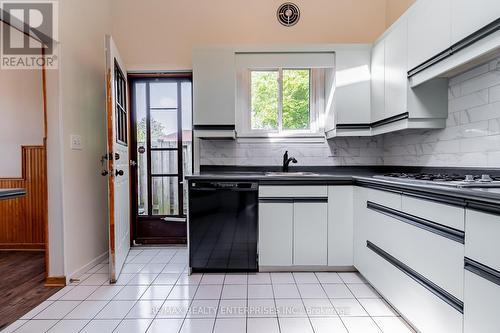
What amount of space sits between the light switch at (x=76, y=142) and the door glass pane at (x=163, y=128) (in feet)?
2.93

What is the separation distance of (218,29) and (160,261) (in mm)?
2582

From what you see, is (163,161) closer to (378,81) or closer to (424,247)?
(378,81)

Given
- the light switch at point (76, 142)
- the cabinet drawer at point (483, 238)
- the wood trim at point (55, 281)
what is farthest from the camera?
the light switch at point (76, 142)

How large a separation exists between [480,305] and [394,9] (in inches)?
113

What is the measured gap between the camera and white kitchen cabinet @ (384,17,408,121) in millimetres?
2029

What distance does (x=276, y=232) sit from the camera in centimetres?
232

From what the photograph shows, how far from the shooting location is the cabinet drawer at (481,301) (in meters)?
0.98

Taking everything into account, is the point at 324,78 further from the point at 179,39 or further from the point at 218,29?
the point at 179,39

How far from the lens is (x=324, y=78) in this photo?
9.67ft

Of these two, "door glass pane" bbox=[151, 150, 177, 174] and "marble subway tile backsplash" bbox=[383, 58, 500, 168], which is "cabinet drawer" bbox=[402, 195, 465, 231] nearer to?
"marble subway tile backsplash" bbox=[383, 58, 500, 168]

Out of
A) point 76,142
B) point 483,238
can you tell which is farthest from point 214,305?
point 76,142

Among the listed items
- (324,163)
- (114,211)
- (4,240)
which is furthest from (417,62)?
(4,240)

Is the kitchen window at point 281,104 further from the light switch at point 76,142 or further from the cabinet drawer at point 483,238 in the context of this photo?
the cabinet drawer at point 483,238

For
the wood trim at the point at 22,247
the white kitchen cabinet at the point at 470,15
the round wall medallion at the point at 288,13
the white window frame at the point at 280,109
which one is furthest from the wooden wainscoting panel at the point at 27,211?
the white kitchen cabinet at the point at 470,15
